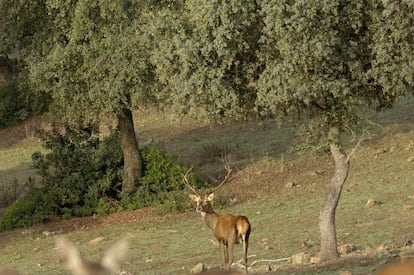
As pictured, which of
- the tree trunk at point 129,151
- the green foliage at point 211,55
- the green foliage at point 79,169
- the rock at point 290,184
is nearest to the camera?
the green foliage at point 211,55

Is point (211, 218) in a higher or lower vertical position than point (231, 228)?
lower

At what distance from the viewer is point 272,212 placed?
73.2 feet

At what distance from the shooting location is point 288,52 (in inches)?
523

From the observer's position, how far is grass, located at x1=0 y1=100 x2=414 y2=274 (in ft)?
59.1

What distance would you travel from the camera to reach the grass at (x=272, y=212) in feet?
59.1

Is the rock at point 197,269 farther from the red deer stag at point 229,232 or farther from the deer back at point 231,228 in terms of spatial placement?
the deer back at point 231,228

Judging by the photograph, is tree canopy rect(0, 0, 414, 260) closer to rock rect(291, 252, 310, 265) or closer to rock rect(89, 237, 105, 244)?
rock rect(291, 252, 310, 265)

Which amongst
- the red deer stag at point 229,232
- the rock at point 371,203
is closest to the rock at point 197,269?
the red deer stag at point 229,232

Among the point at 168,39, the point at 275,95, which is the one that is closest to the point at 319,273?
the point at 275,95

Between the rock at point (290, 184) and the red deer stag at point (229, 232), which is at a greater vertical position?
the red deer stag at point (229, 232)

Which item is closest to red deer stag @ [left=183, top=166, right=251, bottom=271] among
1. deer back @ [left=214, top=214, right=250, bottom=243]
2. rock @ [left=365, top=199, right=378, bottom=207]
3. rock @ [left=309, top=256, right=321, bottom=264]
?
deer back @ [left=214, top=214, right=250, bottom=243]

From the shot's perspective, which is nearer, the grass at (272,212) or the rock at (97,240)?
the grass at (272,212)

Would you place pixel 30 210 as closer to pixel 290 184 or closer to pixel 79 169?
pixel 79 169

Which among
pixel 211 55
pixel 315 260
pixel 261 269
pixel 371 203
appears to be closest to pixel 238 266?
pixel 261 269
